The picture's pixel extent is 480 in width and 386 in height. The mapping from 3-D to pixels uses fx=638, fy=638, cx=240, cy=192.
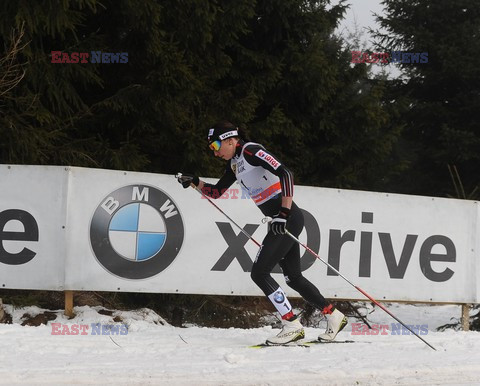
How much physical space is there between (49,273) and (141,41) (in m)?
4.27

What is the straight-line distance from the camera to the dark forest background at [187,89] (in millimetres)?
8469

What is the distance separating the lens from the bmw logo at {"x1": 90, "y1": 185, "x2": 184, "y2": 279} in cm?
675

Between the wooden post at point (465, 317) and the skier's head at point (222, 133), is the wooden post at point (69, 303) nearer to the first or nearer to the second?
the skier's head at point (222, 133)

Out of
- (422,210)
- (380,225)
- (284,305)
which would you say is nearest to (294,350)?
(284,305)

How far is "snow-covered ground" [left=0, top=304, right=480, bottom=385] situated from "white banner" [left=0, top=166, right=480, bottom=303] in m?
0.56

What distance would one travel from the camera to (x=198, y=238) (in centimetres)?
704

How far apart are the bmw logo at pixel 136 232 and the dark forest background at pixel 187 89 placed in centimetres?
203

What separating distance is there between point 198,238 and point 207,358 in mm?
2069

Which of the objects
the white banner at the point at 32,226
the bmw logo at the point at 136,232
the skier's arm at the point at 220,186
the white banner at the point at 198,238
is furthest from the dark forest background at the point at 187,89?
the skier's arm at the point at 220,186

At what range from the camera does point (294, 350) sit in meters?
5.60

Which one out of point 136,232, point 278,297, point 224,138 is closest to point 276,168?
point 224,138

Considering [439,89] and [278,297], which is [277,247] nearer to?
[278,297]

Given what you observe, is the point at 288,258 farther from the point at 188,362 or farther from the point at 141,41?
the point at 141,41

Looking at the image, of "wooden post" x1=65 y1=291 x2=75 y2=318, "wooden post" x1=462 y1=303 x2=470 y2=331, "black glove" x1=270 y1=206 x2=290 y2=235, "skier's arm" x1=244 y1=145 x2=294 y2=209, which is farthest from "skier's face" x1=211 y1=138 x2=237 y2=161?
"wooden post" x1=462 y1=303 x2=470 y2=331
